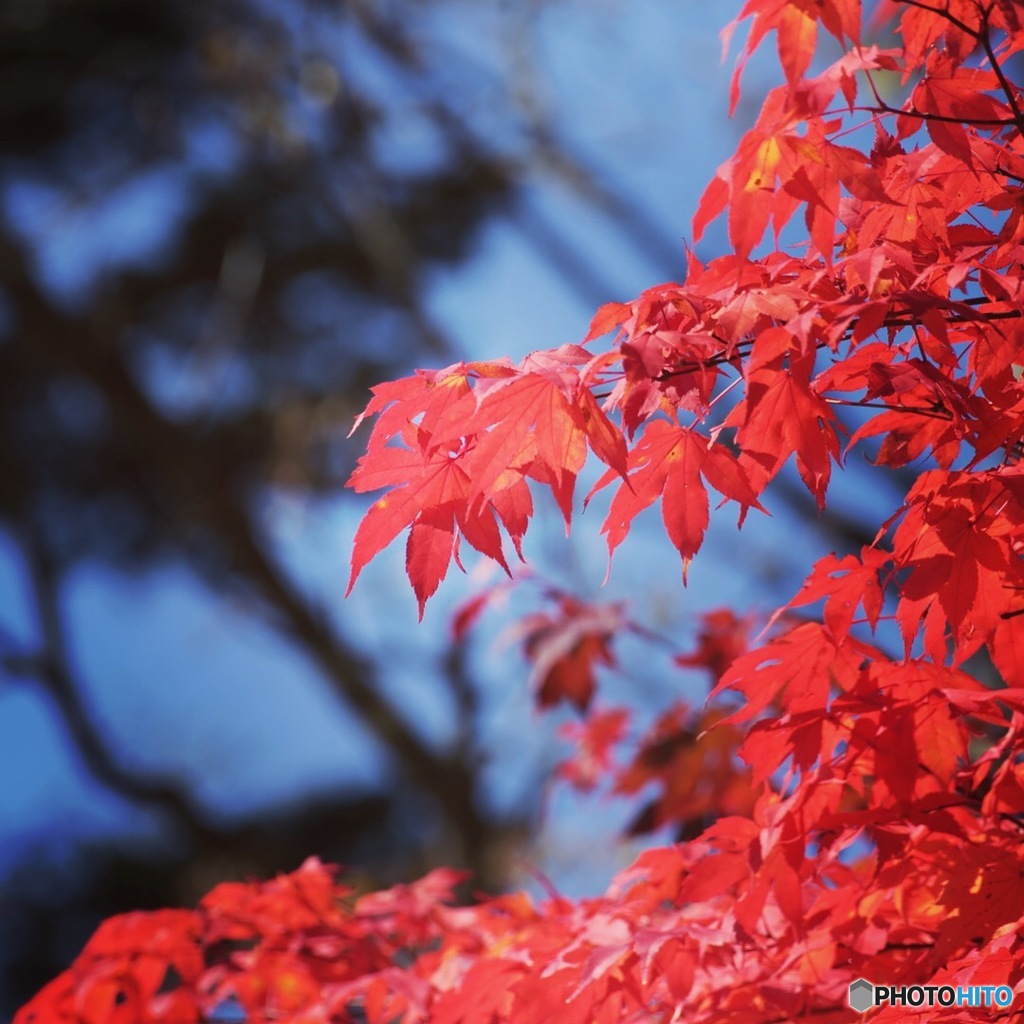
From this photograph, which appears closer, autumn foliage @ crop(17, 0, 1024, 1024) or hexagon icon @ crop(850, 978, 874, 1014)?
autumn foliage @ crop(17, 0, 1024, 1024)

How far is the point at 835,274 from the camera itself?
0.68 meters

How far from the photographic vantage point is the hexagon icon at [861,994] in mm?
734

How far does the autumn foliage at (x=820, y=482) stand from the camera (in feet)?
2.02

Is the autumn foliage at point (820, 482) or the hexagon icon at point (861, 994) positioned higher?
the autumn foliage at point (820, 482)

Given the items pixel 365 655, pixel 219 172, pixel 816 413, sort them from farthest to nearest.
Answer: pixel 219 172 < pixel 365 655 < pixel 816 413

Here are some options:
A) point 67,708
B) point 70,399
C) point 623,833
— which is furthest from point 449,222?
point 623,833

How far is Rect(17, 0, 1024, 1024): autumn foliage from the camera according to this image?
62cm

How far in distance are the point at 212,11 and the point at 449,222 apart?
60.6 inches

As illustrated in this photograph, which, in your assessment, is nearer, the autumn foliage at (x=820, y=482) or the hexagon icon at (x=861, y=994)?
the autumn foliage at (x=820, y=482)

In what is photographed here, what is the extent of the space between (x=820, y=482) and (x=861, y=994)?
379mm

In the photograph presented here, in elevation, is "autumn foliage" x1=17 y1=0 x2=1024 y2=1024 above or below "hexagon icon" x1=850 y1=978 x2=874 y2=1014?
above

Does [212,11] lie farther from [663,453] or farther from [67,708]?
[663,453]

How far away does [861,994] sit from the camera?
738 mm

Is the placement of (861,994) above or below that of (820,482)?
below
